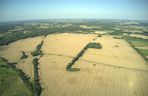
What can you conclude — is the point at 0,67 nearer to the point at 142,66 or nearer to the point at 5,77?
the point at 5,77

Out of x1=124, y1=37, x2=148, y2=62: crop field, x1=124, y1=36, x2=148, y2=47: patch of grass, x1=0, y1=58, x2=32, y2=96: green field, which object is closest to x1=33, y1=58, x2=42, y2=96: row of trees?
x1=0, y1=58, x2=32, y2=96: green field

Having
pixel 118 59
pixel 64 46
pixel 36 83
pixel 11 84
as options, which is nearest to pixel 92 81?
pixel 36 83

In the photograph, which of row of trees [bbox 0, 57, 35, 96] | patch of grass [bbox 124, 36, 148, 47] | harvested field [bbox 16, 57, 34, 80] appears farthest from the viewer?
patch of grass [bbox 124, 36, 148, 47]

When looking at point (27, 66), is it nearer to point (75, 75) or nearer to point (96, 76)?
point (75, 75)

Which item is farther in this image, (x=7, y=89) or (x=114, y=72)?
(x=114, y=72)

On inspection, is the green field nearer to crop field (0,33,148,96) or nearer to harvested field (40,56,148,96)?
crop field (0,33,148,96)

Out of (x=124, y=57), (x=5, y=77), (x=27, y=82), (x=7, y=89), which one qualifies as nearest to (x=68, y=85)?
(x=27, y=82)

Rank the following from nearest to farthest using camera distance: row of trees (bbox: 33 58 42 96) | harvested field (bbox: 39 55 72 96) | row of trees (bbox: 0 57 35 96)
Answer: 1. row of trees (bbox: 33 58 42 96)
2. harvested field (bbox: 39 55 72 96)
3. row of trees (bbox: 0 57 35 96)

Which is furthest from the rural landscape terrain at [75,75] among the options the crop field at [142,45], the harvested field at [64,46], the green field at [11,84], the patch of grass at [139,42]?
the patch of grass at [139,42]
